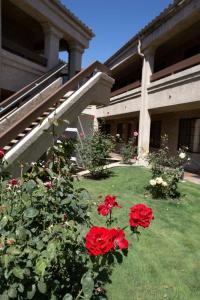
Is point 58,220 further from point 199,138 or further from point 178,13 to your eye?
point 199,138

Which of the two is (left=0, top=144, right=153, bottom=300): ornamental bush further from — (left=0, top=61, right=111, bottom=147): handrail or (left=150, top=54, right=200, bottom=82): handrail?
(left=150, top=54, right=200, bottom=82): handrail

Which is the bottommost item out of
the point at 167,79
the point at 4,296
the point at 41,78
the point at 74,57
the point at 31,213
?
the point at 4,296

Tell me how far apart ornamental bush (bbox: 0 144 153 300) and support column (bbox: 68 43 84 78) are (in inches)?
491

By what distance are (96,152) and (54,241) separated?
30.6ft

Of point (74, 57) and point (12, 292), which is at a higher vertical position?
point (74, 57)

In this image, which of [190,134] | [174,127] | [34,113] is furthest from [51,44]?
[190,134]

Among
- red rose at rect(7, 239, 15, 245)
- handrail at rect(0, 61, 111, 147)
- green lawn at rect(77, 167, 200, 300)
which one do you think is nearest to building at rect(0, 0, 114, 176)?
handrail at rect(0, 61, 111, 147)

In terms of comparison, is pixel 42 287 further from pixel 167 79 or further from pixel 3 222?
pixel 167 79

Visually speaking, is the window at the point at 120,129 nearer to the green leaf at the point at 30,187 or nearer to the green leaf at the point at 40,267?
the green leaf at the point at 30,187

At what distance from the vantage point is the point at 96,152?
11305 millimetres

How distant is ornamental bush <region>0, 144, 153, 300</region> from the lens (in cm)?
184

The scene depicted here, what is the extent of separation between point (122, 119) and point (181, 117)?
29.7 feet

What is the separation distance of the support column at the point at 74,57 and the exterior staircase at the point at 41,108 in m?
1.61

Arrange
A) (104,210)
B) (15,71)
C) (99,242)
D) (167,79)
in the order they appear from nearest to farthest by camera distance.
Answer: (99,242) → (104,210) → (15,71) → (167,79)
